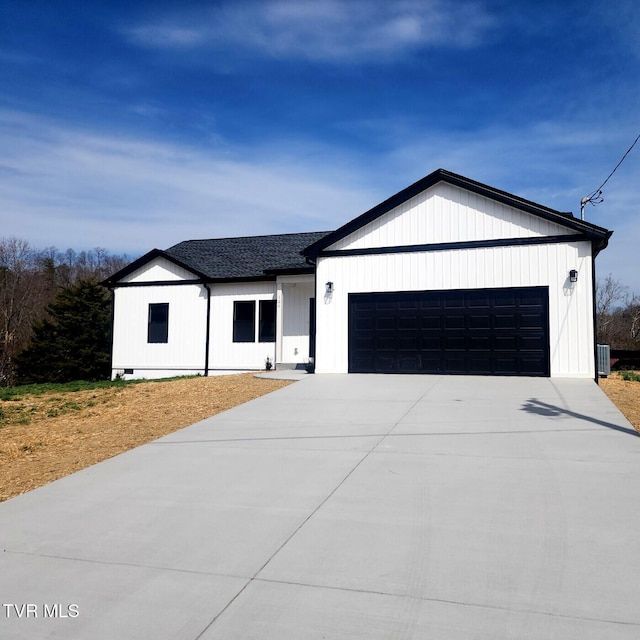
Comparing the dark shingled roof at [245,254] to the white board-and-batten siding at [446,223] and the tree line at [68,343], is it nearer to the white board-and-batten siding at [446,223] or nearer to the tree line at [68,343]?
the white board-and-batten siding at [446,223]

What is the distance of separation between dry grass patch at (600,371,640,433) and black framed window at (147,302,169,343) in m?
14.6

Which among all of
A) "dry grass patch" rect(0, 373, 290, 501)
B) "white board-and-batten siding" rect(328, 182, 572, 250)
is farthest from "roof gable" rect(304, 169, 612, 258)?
"dry grass patch" rect(0, 373, 290, 501)

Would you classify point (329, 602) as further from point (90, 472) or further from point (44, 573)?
point (90, 472)

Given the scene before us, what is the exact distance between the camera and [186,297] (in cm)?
2034

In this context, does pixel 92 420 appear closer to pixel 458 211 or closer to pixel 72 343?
pixel 458 211

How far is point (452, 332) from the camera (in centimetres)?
1448

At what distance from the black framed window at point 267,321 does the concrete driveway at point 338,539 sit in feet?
37.3

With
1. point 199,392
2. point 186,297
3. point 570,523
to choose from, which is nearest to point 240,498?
point 570,523

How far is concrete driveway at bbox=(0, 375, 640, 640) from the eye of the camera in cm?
317

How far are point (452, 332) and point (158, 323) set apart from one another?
11.5m

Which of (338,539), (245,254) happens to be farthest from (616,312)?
(338,539)

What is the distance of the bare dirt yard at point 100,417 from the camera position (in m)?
6.96

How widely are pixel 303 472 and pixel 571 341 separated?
988 cm

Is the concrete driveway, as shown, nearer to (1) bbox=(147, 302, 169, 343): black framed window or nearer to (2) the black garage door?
(2) the black garage door
